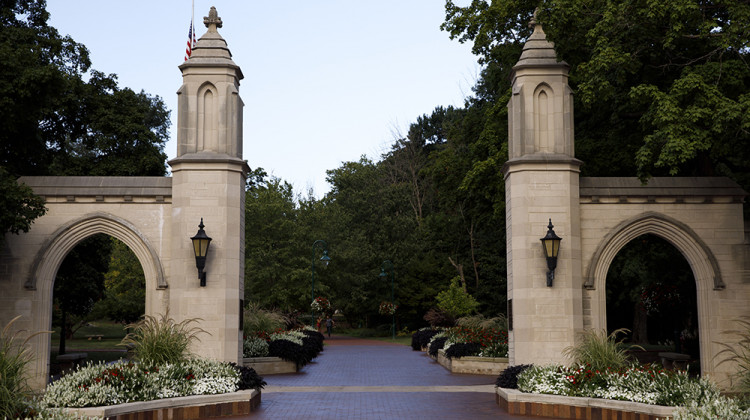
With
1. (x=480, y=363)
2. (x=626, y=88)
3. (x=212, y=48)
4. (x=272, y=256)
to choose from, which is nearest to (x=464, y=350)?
(x=480, y=363)

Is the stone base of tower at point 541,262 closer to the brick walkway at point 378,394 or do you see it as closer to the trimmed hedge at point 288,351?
the brick walkway at point 378,394

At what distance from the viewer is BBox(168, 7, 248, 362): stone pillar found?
48.3ft

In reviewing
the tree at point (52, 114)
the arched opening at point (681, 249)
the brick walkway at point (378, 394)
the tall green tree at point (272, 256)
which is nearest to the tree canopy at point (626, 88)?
the arched opening at point (681, 249)

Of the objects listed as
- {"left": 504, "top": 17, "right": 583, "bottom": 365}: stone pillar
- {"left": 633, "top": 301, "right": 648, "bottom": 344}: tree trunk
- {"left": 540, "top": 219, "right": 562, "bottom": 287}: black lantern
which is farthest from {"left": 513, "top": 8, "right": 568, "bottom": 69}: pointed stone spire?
{"left": 633, "top": 301, "right": 648, "bottom": 344}: tree trunk

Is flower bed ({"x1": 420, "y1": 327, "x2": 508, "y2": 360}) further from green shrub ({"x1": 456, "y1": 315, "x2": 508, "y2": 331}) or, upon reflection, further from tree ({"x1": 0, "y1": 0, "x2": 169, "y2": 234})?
tree ({"x1": 0, "y1": 0, "x2": 169, "y2": 234})

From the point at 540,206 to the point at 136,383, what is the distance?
8351 mm

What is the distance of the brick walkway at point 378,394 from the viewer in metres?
12.3

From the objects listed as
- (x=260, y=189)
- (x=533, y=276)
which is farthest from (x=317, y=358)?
(x=260, y=189)

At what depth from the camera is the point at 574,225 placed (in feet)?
49.2

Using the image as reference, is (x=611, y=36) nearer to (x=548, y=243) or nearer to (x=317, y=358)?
(x=548, y=243)

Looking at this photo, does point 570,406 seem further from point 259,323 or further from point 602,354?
point 259,323

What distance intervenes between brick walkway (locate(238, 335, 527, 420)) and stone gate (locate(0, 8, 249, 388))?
6.85ft

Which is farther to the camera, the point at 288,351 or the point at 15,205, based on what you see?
the point at 288,351

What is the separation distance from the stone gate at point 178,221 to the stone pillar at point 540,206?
5698 millimetres
